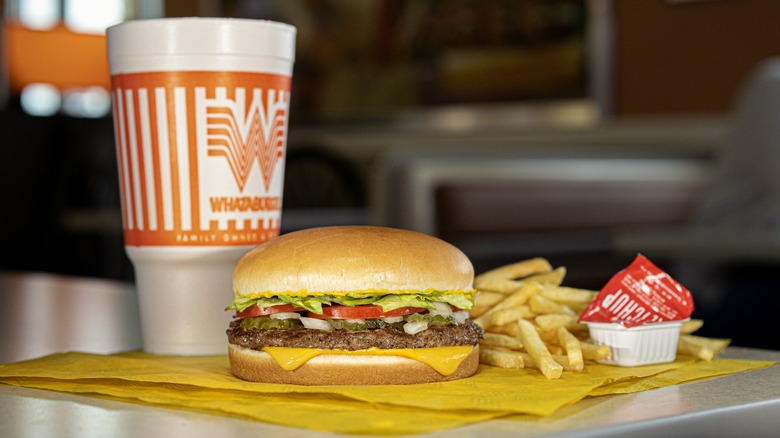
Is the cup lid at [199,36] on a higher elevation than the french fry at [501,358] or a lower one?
higher

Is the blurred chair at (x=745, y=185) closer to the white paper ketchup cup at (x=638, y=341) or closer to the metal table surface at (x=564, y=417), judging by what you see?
the white paper ketchup cup at (x=638, y=341)

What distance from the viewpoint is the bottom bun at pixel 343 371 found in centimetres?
88

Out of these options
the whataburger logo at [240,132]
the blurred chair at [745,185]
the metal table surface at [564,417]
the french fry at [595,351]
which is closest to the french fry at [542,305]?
the french fry at [595,351]

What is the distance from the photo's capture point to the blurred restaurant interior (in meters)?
4.06

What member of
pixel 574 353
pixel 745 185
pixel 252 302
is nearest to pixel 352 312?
pixel 252 302

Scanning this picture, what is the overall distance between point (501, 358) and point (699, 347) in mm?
218

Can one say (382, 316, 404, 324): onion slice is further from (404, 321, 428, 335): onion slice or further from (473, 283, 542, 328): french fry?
(473, 283, 542, 328): french fry

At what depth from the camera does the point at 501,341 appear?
1088mm

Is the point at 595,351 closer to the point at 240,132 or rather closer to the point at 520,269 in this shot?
the point at 520,269

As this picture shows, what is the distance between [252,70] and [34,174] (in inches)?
273

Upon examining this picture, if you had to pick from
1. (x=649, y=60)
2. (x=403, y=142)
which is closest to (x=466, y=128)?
(x=403, y=142)

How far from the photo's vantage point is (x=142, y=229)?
3.71ft

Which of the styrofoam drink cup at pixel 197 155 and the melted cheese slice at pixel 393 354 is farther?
the styrofoam drink cup at pixel 197 155

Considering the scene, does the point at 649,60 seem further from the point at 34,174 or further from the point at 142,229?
A: the point at 142,229
